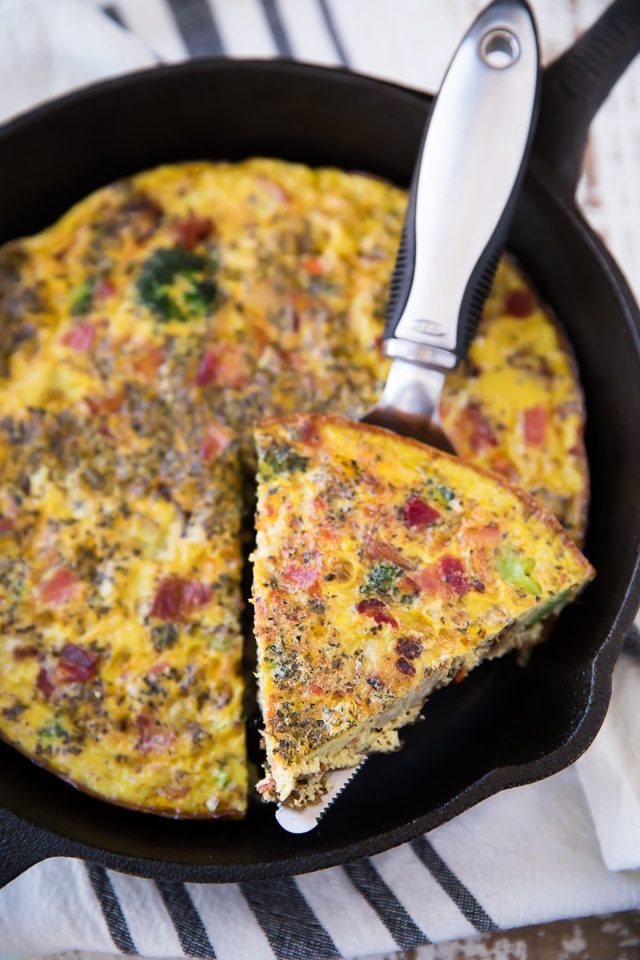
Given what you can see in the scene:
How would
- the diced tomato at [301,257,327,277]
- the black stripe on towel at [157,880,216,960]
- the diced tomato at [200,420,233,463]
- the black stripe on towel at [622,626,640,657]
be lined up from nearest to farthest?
the black stripe on towel at [157,880,216,960] < the diced tomato at [200,420,233,463] < the black stripe on towel at [622,626,640,657] < the diced tomato at [301,257,327,277]

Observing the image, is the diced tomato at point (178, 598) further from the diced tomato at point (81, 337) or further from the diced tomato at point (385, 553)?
the diced tomato at point (81, 337)


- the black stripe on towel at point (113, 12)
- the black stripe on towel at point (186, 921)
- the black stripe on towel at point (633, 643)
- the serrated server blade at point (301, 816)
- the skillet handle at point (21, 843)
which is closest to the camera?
the skillet handle at point (21, 843)

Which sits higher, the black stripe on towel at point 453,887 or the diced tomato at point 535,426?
the diced tomato at point 535,426

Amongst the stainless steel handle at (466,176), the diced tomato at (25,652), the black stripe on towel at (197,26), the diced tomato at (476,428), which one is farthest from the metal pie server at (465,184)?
the black stripe on towel at (197,26)

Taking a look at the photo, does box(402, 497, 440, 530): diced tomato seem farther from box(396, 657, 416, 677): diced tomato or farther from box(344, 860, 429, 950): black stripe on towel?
box(344, 860, 429, 950): black stripe on towel

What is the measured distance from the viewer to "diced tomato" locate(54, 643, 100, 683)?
10.1 feet

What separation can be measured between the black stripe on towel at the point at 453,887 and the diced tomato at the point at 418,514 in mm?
1218

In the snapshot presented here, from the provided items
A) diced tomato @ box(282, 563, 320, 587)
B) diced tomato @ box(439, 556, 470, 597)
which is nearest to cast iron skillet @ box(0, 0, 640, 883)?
diced tomato @ box(439, 556, 470, 597)

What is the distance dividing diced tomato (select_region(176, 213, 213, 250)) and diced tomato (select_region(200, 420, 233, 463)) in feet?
2.43

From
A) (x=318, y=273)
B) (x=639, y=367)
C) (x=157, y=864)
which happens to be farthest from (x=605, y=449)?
(x=157, y=864)

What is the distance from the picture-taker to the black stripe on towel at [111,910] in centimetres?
320

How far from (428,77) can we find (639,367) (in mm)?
1698

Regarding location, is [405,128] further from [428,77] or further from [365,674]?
[365,674]

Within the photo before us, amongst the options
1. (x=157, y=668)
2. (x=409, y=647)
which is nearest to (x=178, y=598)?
(x=157, y=668)
